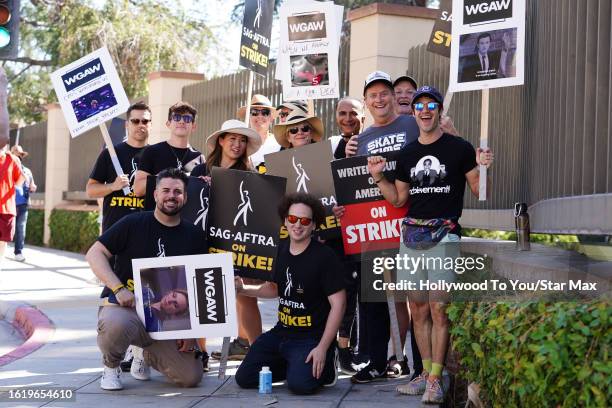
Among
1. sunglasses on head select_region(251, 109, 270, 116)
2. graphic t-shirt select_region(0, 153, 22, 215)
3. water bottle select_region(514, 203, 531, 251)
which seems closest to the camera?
water bottle select_region(514, 203, 531, 251)

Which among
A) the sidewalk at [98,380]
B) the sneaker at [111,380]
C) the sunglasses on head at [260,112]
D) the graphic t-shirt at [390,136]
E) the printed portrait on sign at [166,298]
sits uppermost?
the sunglasses on head at [260,112]

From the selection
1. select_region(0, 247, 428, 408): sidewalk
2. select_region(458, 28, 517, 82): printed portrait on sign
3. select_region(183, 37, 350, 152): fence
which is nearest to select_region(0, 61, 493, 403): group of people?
select_region(0, 247, 428, 408): sidewalk

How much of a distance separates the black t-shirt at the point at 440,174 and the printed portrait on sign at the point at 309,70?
2.44 m

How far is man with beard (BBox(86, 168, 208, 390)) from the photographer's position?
22.1 feet

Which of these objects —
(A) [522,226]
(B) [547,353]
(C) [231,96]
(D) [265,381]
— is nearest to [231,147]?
(D) [265,381]

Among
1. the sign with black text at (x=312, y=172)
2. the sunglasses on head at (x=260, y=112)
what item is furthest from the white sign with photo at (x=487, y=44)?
the sunglasses on head at (x=260, y=112)

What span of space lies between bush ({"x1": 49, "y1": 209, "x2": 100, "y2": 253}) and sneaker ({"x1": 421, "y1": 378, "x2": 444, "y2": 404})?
14.7m

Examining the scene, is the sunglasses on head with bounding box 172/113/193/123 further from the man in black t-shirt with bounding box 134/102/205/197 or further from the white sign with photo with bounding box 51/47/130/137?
the white sign with photo with bounding box 51/47/130/137

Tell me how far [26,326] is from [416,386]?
5.29 meters

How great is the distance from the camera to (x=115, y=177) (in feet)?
27.6

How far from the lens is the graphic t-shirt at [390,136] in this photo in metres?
7.11

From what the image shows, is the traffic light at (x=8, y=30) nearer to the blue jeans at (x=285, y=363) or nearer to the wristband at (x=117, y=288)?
the wristband at (x=117, y=288)

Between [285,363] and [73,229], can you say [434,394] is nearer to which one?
[285,363]

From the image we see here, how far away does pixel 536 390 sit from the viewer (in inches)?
176
